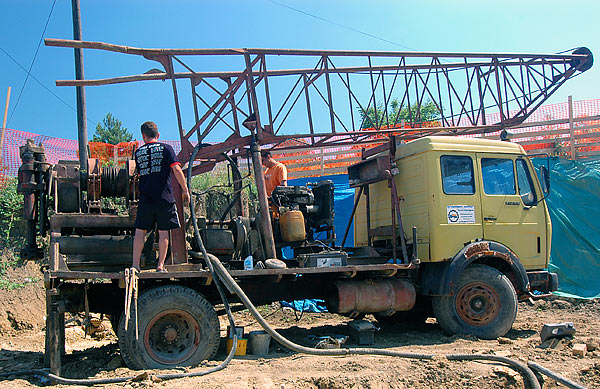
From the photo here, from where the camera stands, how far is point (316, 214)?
806 centimetres

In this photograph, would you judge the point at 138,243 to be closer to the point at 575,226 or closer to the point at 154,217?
the point at 154,217

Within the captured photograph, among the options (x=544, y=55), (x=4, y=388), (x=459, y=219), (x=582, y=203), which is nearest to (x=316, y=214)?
(x=459, y=219)

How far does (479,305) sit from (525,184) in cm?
209

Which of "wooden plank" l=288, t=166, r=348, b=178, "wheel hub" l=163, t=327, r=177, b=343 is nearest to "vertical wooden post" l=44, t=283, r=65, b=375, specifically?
"wheel hub" l=163, t=327, r=177, b=343

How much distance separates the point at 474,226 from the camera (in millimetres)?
7410

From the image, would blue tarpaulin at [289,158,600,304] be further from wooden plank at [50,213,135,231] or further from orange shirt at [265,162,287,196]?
wooden plank at [50,213,135,231]

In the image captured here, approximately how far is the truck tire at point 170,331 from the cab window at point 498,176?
4549 millimetres

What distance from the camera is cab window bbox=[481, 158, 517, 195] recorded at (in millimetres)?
7633

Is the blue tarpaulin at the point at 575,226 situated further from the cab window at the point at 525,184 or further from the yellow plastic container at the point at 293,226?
the cab window at the point at 525,184

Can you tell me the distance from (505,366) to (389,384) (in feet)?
4.59

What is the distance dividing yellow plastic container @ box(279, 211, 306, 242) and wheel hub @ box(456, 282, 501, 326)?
246 cm

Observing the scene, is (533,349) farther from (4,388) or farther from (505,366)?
(4,388)

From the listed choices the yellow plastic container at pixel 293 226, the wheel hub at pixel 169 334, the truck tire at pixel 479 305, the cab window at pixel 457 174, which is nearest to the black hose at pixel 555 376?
the truck tire at pixel 479 305

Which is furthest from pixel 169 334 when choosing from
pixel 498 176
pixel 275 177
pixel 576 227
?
pixel 576 227
